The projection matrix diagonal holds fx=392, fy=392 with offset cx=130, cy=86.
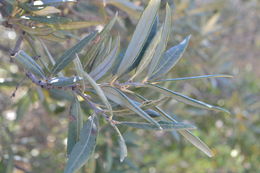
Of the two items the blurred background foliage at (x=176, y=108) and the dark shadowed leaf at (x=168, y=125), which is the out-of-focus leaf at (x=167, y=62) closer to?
the dark shadowed leaf at (x=168, y=125)

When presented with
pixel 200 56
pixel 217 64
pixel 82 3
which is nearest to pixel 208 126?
pixel 217 64

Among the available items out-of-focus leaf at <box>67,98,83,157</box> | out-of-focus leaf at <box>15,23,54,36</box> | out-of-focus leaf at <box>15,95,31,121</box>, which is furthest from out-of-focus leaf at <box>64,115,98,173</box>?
out-of-focus leaf at <box>15,95,31,121</box>

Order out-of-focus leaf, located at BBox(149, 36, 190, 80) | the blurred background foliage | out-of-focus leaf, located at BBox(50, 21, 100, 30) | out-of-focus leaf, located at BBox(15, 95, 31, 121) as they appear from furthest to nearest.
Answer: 1. out-of-focus leaf, located at BBox(15, 95, 31, 121)
2. the blurred background foliage
3. out-of-focus leaf, located at BBox(50, 21, 100, 30)
4. out-of-focus leaf, located at BBox(149, 36, 190, 80)

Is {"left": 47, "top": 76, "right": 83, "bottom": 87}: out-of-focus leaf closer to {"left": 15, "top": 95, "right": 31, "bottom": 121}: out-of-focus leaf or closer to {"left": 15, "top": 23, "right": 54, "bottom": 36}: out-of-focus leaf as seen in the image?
{"left": 15, "top": 23, "right": 54, "bottom": 36}: out-of-focus leaf

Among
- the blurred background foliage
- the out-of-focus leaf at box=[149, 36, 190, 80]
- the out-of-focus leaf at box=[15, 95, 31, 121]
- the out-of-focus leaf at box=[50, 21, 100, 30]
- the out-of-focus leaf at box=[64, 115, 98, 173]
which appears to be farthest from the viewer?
the out-of-focus leaf at box=[15, 95, 31, 121]

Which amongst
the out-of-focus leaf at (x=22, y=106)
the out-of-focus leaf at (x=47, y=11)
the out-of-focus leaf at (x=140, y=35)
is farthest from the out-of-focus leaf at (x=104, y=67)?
the out-of-focus leaf at (x=22, y=106)
